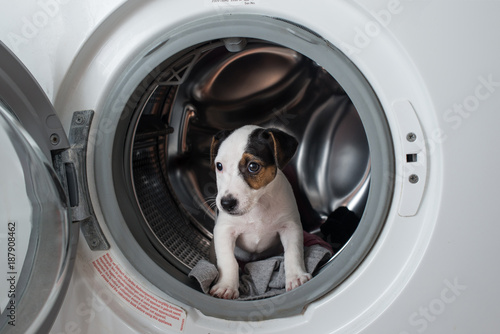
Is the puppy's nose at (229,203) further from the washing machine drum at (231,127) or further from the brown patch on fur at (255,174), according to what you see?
the washing machine drum at (231,127)

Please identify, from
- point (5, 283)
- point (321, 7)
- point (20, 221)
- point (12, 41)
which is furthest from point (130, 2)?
point (5, 283)

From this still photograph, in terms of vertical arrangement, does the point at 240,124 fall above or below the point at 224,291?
above

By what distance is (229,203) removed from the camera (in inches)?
39.6

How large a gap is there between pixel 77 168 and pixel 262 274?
1.67ft

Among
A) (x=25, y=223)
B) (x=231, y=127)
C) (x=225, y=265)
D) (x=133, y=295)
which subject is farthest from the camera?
(x=231, y=127)

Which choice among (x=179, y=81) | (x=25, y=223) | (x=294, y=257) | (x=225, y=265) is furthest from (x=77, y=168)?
(x=294, y=257)

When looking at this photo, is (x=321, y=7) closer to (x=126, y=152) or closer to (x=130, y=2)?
(x=130, y=2)

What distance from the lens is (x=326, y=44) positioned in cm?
84

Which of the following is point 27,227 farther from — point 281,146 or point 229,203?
point 281,146

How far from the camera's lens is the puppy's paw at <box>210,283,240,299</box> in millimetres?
1023

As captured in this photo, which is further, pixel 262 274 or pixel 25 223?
pixel 262 274

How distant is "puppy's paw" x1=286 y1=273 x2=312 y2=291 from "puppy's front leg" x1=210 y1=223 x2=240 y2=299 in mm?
130

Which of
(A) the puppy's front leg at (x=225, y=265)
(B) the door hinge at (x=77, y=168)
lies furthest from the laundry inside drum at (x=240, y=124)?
(B) the door hinge at (x=77, y=168)

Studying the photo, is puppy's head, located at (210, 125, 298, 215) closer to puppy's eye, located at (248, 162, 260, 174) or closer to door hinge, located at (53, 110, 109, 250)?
puppy's eye, located at (248, 162, 260, 174)
